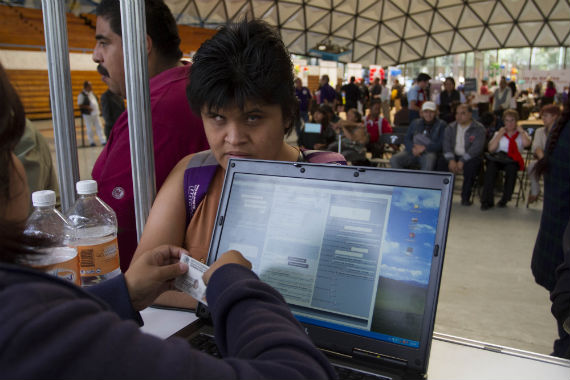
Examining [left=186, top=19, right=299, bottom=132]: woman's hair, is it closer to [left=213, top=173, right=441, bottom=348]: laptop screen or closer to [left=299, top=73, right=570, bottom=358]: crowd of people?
[left=213, top=173, right=441, bottom=348]: laptop screen

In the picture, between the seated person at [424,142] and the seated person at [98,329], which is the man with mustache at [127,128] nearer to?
the seated person at [98,329]

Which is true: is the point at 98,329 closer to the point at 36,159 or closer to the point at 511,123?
the point at 36,159

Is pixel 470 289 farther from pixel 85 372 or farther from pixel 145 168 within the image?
pixel 85 372

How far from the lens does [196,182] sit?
1.22 meters

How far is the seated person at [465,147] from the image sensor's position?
6061mm

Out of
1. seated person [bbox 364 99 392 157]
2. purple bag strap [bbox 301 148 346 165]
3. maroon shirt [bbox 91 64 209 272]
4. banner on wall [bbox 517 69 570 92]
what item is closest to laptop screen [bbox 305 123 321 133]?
seated person [bbox 364 99 392 157]

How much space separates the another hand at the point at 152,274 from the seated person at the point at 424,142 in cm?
580

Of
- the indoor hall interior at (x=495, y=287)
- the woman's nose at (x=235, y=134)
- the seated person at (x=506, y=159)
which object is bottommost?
the indoor hall interior at (x=495, y=287)

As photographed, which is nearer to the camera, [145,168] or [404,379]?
[404,379]

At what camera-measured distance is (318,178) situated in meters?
0.92

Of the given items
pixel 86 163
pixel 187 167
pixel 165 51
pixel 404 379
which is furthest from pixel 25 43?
pixel 404 379

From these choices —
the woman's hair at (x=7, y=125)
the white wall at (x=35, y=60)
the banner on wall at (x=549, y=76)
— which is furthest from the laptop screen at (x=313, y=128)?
the white wall at (x=35, y=60)

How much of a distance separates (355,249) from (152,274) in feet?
1.35

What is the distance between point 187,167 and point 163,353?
2.82ft
